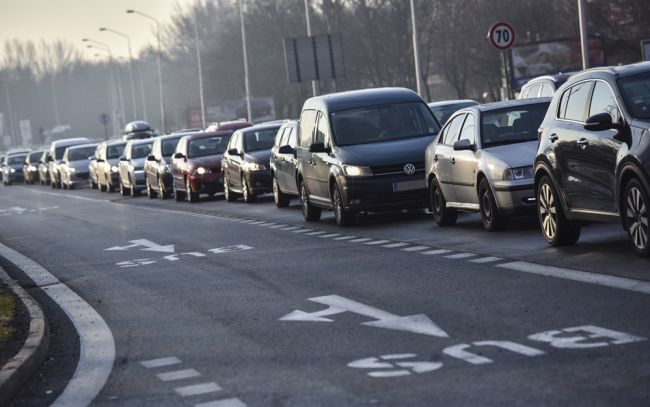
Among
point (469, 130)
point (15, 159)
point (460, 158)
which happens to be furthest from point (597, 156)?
point (15, 159)

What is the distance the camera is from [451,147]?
63.0ft

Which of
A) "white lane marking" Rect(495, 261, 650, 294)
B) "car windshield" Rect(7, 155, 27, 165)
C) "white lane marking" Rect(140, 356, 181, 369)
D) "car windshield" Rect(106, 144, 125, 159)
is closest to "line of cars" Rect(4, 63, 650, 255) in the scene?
"white lane marking" Rect(495, 261, 650, 294)

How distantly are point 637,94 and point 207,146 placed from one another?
24.5m

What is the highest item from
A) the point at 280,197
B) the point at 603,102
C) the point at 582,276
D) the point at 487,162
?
the point at 603,102

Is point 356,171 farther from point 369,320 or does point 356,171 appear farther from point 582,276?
point 369,320

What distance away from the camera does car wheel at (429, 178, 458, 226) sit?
1962 centimetres

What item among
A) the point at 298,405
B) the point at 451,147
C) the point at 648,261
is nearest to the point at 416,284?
the point at 648,261

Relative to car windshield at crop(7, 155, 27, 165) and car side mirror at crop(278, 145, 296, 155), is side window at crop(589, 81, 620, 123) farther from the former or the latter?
car windshield at crop(7, 155, 27, 165)

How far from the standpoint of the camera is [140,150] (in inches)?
1821

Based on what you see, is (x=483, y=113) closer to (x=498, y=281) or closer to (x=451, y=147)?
(x=451, y=147)

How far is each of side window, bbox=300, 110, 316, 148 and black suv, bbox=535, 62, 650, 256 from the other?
330 inches

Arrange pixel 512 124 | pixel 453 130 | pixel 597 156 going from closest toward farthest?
pixel 597 156 < pixel 512 124 < pixel 453 130

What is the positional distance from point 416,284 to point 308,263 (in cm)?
304

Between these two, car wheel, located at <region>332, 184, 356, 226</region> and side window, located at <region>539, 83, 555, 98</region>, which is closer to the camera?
car wheel, located at <region>332, 184, 356, 226</region>
